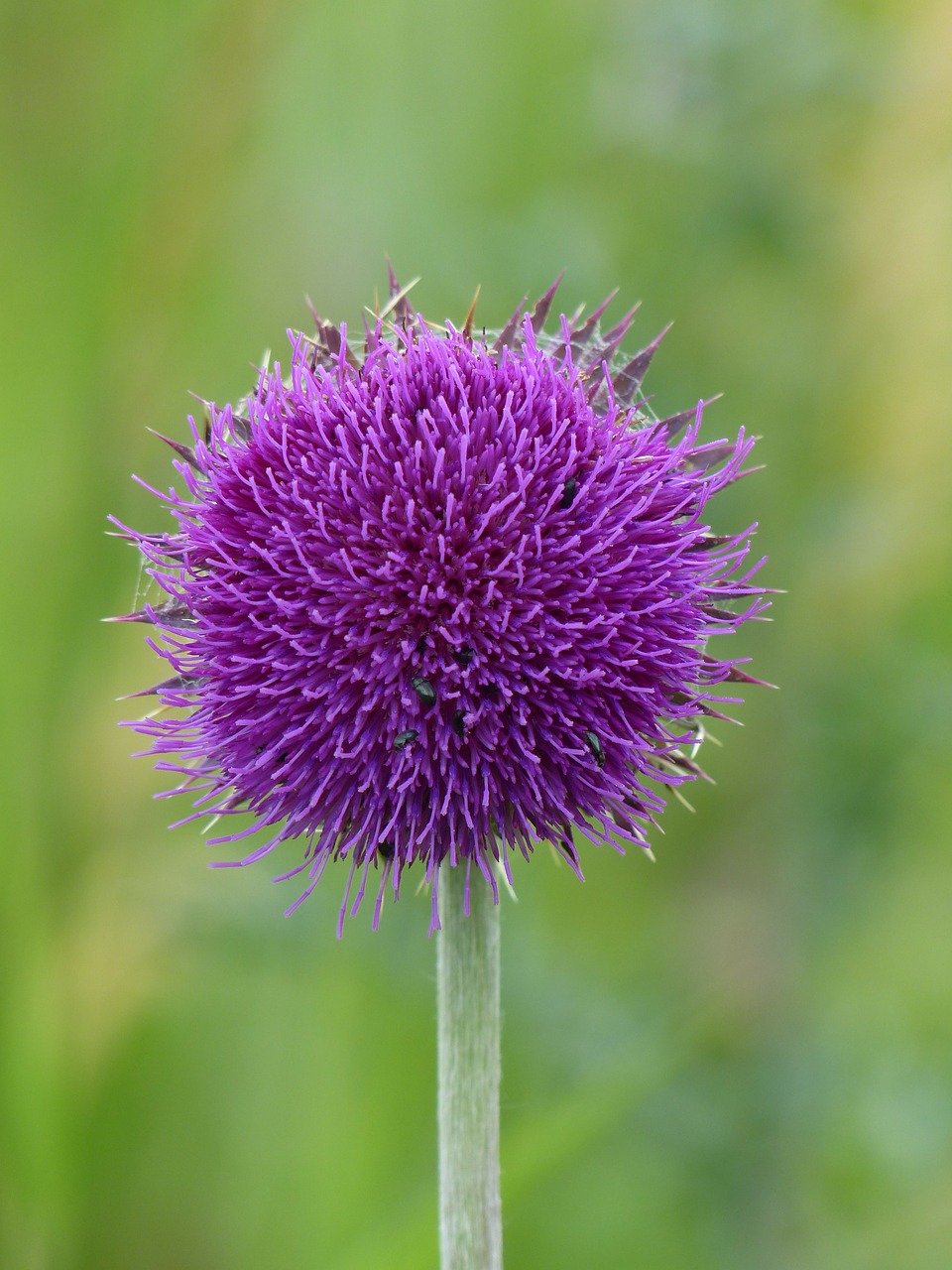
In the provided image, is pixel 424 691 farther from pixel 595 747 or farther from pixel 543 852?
pixel 543 852

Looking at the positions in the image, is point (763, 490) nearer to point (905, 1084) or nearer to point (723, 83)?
point (723, 83)

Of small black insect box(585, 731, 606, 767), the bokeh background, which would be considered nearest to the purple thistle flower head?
small black insect box(585, 731, 606, 767)

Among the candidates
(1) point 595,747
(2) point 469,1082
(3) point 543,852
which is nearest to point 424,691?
(1) point 595,747

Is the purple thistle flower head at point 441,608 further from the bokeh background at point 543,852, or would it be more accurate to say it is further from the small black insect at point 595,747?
the bokeh background at point 543,852

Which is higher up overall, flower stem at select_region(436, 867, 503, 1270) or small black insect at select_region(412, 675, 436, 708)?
small black insect at select_region(412, 675, 436, 708)

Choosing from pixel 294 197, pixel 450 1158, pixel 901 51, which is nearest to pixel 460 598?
pixel 450 1158

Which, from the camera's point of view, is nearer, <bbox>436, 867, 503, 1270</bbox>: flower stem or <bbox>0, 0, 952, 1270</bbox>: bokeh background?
<bbox>436, 867, 503, 1270</bbox>: flower stem

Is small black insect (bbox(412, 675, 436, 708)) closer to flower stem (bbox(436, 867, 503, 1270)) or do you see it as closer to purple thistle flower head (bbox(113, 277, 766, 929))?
purple thistle flower head (bbox(113, 277, 766, 929))

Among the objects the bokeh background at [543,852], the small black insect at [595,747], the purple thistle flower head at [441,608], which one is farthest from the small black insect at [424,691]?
the bokeh background at [543,852]
